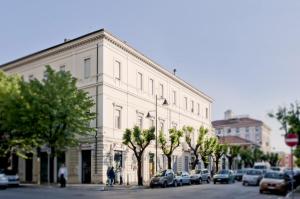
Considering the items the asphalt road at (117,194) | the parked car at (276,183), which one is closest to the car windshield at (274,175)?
the parked car at (276,183)

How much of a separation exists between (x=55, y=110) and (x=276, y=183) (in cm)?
1797

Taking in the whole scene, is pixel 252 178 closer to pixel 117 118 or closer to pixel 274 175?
pixel 274 175

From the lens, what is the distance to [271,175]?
105 feet

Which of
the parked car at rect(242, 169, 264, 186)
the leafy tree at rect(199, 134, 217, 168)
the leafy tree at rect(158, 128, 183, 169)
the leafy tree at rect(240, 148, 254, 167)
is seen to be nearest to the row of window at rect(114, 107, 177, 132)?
the leafy tree at rect(158, 128, 183, 169)

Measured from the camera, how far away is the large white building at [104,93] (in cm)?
4256

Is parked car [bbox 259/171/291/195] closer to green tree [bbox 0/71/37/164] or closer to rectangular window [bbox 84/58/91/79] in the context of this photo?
green tree [bbox 0/71/37/164]

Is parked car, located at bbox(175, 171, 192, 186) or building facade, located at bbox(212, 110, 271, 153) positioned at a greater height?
building facade, located at bbox(212, 110, 271, 153)

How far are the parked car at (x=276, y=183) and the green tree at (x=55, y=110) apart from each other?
50.6 ft

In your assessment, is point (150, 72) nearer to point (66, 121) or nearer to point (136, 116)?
point (136, 116)

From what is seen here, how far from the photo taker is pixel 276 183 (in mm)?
30375

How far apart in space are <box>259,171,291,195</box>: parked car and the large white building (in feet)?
53.1

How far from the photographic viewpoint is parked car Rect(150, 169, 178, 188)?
38531mm

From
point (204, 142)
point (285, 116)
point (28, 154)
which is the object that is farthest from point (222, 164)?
point (285, 116)

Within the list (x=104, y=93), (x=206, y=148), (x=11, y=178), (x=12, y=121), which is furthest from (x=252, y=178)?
(x=12, y=121)
